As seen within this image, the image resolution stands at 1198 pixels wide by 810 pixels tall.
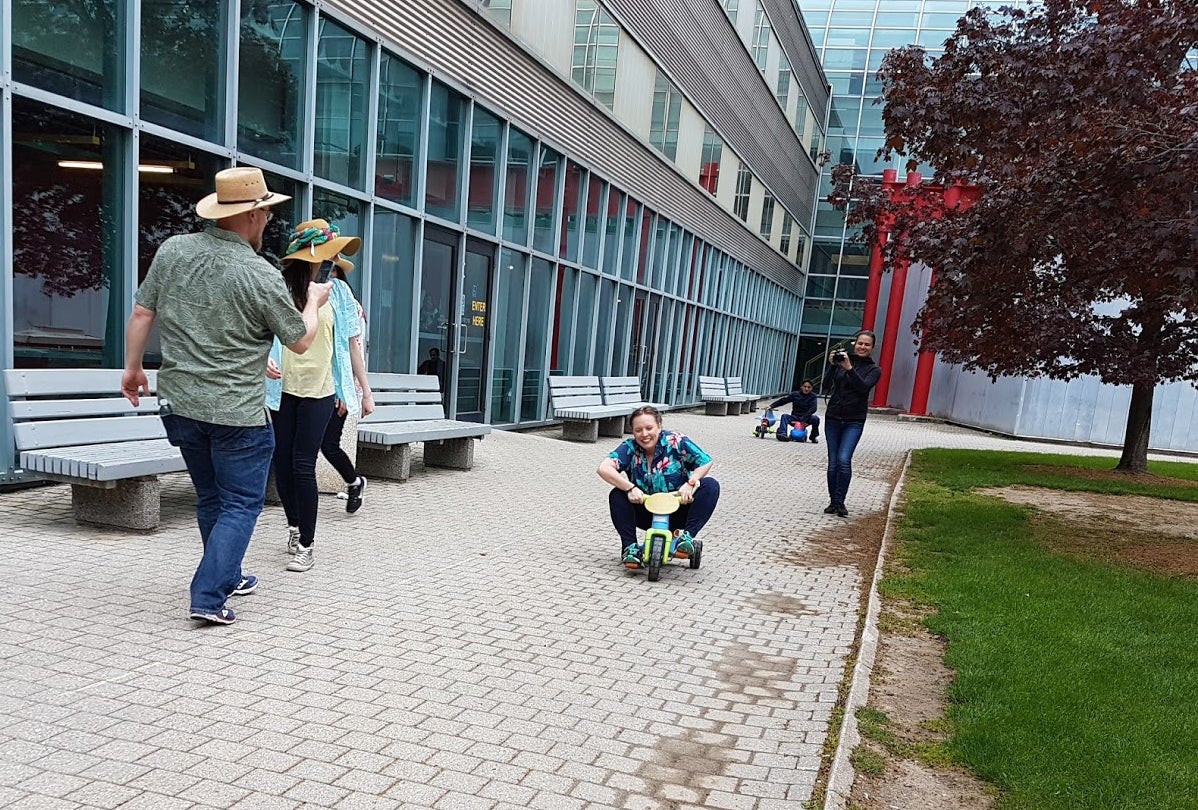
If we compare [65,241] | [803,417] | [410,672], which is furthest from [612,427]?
[410,672]

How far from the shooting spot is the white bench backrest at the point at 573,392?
1294 cm

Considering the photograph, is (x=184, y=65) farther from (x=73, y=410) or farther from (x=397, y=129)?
(x=73, y=410)

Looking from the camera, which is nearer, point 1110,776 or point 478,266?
point 1110,776

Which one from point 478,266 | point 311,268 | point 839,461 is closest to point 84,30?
point 311,268

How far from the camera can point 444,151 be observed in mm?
11531

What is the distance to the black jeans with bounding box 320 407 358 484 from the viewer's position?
6.23 m

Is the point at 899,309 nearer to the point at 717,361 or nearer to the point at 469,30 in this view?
the point at 717,361

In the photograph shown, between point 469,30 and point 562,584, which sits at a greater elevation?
point 469,30

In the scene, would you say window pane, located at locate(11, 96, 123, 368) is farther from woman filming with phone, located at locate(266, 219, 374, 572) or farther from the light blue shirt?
woman filming with phone, located at locate(266, 219, 374, 572)

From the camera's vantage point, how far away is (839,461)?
340 inches

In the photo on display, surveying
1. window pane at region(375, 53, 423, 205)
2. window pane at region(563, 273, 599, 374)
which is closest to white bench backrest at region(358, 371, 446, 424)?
window pane at region(375, 53, 423, 205)

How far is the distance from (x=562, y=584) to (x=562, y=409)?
7.45 m

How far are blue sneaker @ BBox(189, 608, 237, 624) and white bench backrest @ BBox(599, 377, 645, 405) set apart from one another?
36.0 feet

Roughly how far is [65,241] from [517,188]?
7633 millimetres
